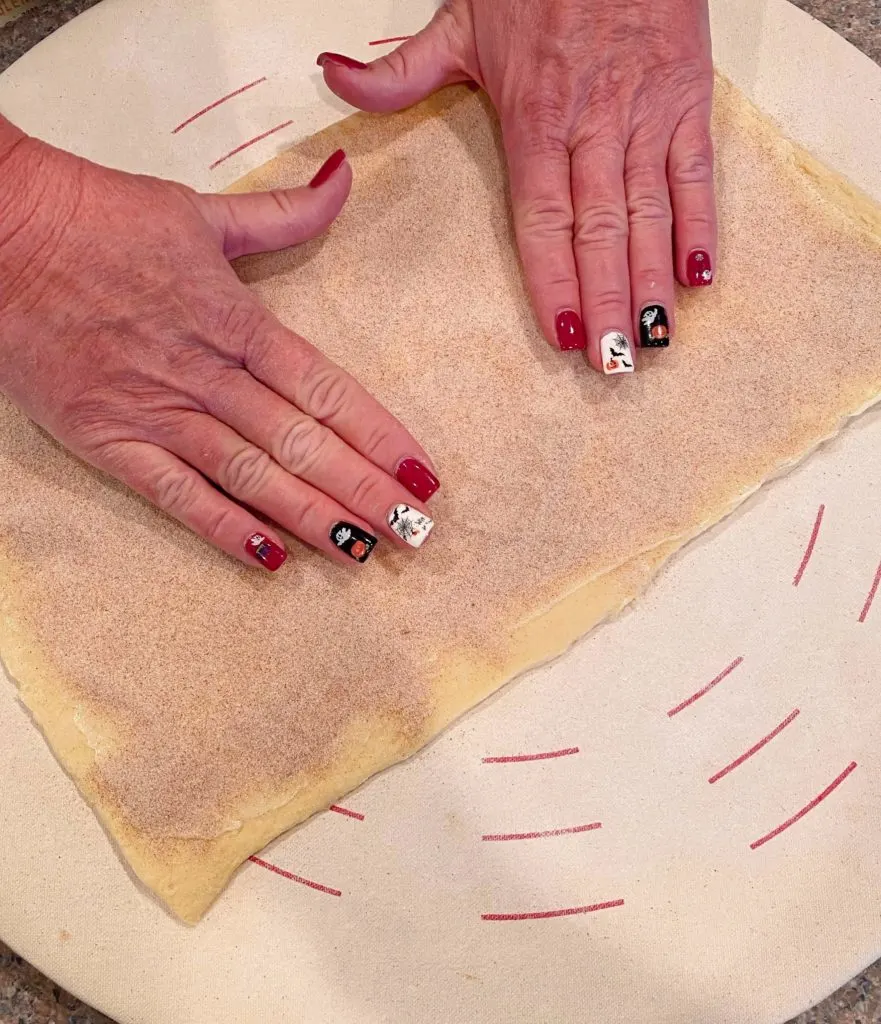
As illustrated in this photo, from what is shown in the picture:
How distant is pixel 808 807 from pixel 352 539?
0.47 m

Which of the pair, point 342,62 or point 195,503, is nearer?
point 195,503

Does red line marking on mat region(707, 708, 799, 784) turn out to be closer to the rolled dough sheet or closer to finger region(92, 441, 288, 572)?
the rolled dough sheet

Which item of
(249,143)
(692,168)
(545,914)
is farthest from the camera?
(249,143)

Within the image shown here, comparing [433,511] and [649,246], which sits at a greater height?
[649,246]

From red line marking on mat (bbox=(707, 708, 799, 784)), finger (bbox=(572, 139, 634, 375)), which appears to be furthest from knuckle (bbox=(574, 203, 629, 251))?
red line marking on mat (bbox=(707, 708, 799, 784))

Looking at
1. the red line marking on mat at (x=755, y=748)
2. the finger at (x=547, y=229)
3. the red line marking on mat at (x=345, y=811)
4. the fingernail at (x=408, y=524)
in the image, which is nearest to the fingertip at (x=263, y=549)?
the fingernail at (x=408, y=524)

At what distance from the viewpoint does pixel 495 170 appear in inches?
36.6

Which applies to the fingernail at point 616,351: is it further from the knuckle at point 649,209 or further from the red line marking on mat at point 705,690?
the red line marking on mat at point 705,690

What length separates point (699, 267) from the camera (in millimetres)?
852

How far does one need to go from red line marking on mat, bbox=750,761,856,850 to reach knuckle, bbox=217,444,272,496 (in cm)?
54

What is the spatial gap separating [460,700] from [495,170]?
1.80 feet

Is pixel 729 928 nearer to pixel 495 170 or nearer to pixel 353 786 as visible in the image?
pixel 353 786

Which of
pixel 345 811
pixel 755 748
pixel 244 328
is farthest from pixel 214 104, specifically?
pixel 755 748

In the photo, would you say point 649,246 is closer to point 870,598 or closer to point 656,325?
point 656,325
